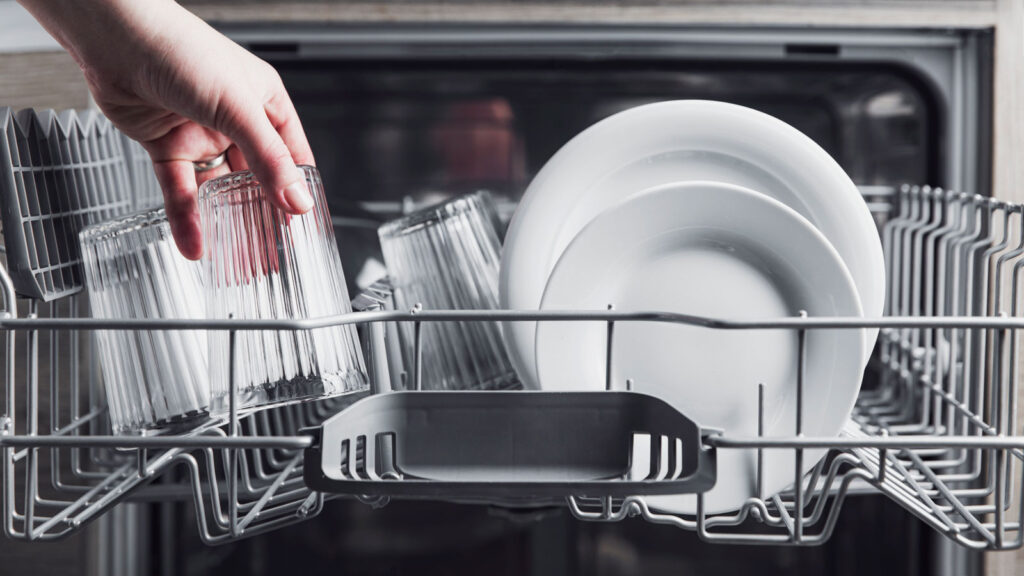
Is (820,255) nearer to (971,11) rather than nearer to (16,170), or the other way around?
(971,11)

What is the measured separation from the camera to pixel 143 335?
524 mm

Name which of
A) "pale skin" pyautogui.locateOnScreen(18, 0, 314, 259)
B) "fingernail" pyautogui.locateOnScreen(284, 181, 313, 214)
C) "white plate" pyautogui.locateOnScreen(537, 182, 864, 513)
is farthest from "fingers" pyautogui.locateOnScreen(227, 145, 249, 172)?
"white plate" pyautogui.locateOnScreen(537, 182, 864, 513)

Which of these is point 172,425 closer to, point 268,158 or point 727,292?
point 268,158

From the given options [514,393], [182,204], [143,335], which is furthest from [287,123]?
[514,393]

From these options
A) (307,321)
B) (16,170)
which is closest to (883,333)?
(307,321)

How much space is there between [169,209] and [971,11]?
2.42ft

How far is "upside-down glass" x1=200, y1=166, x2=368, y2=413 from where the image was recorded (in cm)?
49

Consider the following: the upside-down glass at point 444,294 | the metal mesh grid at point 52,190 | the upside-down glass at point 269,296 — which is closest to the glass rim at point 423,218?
the upside-down glass at point 444,294

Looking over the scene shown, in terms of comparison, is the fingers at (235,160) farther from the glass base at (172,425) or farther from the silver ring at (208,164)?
the glass base at (172,425)

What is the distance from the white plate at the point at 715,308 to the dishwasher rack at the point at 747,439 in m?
0.02

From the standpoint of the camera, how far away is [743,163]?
1.98 feet

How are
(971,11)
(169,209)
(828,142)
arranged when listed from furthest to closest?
(828,142), (971,11), (169,209)

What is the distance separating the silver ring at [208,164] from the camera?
0.73 meters

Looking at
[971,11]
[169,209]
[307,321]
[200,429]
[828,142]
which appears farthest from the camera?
[828,142]
